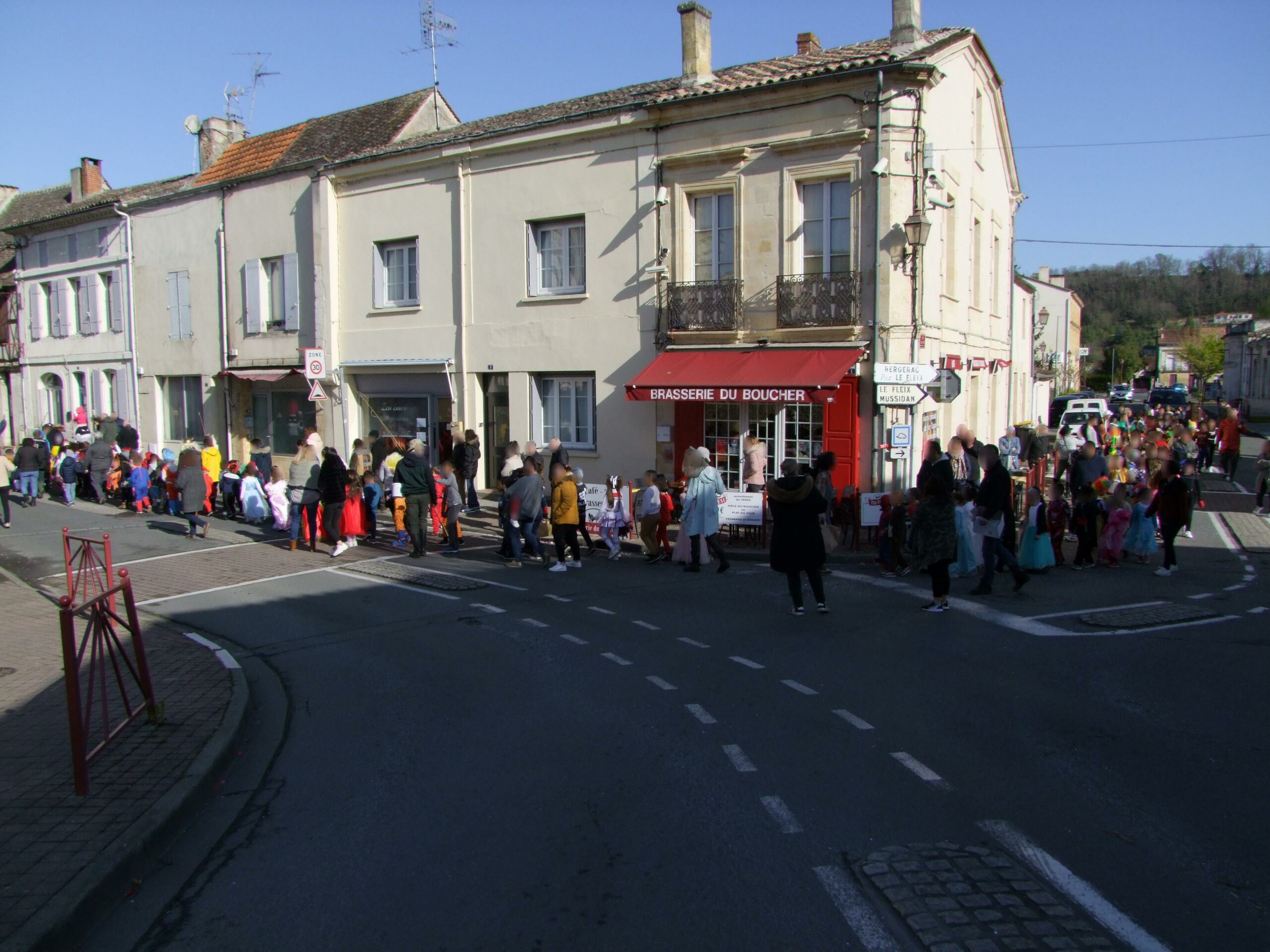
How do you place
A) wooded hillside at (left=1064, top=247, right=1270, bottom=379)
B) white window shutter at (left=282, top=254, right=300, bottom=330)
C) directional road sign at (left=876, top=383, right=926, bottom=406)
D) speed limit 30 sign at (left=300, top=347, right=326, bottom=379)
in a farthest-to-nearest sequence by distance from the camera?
wooded hillside at (left=1064, top=247, right=1270, bottom=379), white window shutter at (left=282, top=254, right=300, bottom=330), speed limit 30 sign at (left=300, top=347, right=326, bottom=379), directional road sign at (left=876, top=383, right=926, bottom=406)

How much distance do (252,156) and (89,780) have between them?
23.1 metres

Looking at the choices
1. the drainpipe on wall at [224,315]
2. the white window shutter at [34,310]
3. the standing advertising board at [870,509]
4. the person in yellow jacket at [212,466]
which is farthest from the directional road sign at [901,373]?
the white window shutter at [34,310]

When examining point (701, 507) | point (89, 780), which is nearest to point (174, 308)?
point (701, 507)

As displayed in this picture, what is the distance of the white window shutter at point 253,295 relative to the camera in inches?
907

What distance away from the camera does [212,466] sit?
18.9 m

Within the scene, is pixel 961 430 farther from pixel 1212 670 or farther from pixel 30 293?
pixel 30 293

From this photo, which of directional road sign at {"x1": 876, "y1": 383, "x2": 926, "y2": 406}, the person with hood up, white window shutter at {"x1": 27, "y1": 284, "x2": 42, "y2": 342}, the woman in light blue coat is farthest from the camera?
white window shutter at {"x1": 27, "y1": 284, "x2": 42, "y2": 342}

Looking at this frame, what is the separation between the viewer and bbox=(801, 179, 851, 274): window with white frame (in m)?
15.7

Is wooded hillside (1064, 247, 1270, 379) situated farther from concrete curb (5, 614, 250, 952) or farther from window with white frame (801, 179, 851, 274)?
concrete curb (5, 614, 250, 952)

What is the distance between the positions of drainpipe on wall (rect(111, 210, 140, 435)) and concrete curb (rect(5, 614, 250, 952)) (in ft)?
76.8

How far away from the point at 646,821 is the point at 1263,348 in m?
68.7

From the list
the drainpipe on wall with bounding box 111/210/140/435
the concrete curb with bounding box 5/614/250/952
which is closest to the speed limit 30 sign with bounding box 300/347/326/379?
the drainpipe on wall with bounding box 111/210/140/435

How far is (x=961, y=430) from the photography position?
14.9 m

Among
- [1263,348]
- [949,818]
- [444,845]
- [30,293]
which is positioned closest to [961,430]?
[949,818]
